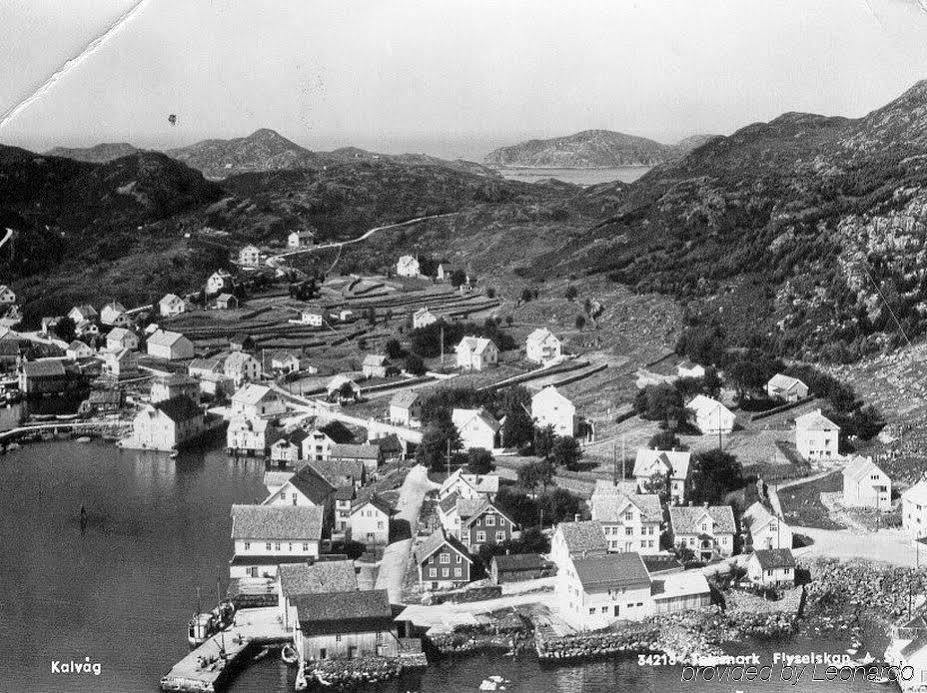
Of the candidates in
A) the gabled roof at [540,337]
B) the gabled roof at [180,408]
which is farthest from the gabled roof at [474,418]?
the gabled roof at [180,408]

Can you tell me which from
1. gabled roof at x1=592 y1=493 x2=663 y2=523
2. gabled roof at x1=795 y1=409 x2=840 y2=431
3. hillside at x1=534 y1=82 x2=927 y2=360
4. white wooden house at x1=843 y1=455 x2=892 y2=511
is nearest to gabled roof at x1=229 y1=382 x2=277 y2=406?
hillside at x1=534 y1=82 x2=927 y2=360

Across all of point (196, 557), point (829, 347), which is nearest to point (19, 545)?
point (196, 557)

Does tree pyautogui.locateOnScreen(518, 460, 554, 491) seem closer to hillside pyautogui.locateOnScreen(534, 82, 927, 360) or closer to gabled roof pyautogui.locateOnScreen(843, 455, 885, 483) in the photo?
gabled roof pyautogui.locateOnScreen(843, 455, 885, 483)

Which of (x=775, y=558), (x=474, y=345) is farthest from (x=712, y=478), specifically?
(x=474, y=345)

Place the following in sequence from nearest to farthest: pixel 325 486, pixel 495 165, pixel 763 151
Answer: pixel 325 486 < pixel 763 151 < pixel 495 165

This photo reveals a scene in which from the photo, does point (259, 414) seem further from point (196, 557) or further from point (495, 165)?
point (495, 165)

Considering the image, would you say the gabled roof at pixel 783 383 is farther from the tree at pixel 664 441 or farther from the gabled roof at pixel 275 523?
the gabled roof at pixel 275 523
